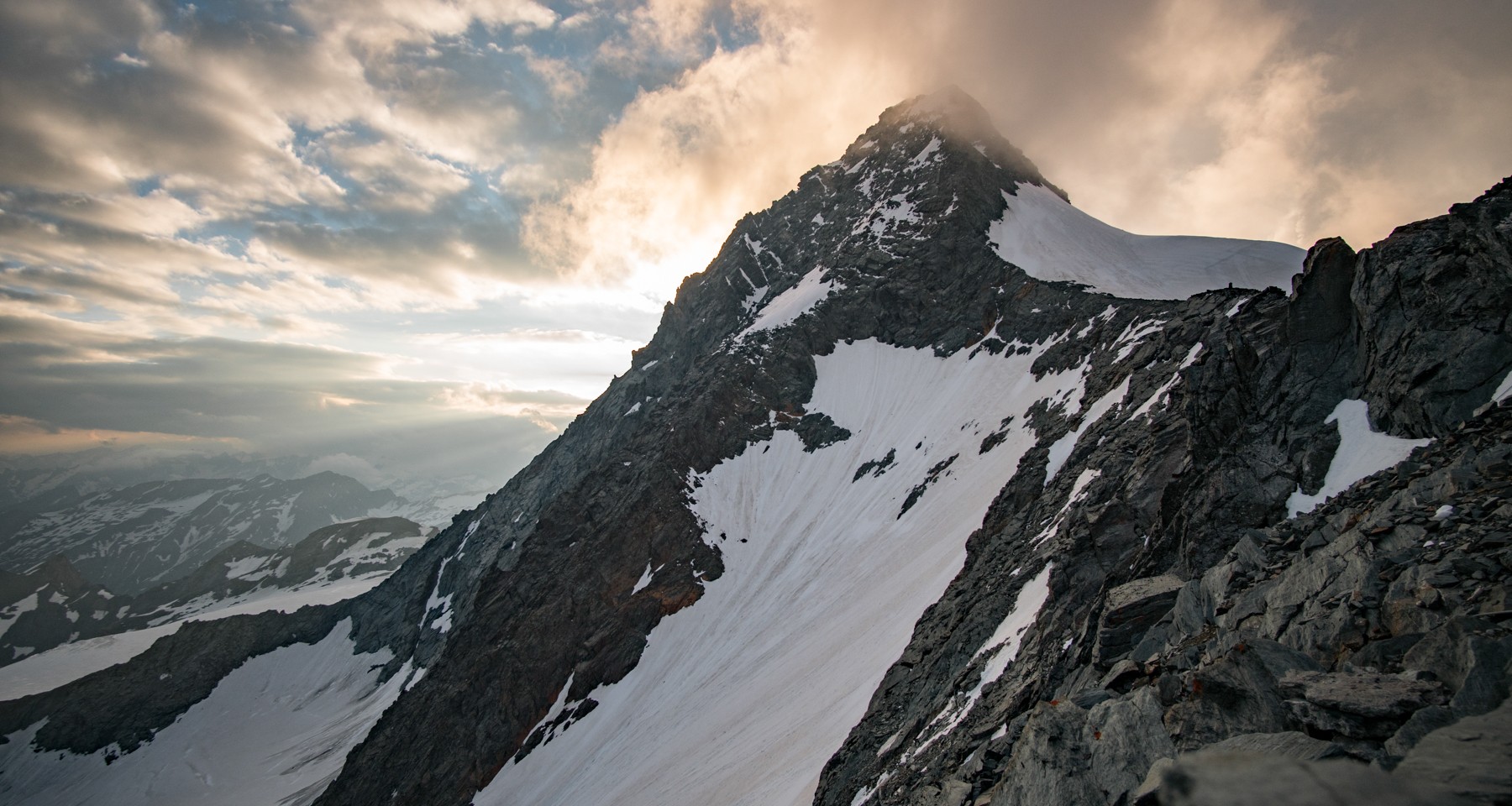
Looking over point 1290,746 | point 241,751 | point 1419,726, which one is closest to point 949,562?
point 1290,746

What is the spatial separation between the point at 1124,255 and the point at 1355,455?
94348 mm

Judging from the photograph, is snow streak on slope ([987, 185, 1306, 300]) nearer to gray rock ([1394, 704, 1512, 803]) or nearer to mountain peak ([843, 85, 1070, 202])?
mountain peak ([843, 85, 1070, 202])

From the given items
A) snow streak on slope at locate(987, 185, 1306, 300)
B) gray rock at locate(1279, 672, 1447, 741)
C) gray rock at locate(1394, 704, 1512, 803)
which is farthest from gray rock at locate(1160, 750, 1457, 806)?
snow streak on slope at locate(987, 185, 1306, 300)

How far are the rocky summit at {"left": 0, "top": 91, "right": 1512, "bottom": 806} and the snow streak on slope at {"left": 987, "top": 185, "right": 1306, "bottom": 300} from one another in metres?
0.80

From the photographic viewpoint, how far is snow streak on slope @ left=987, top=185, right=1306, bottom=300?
83062 mm

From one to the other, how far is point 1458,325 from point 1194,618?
402 inches

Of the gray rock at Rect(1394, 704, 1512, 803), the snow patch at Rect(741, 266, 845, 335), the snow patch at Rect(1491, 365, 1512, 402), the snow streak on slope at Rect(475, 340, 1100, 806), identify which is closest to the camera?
the gray rock at Rect(1394, 704, 1512, 803)

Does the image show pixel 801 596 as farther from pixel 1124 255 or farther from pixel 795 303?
pixel 1124 255

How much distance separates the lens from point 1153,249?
331ft

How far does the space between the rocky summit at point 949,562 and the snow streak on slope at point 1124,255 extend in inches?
31.5

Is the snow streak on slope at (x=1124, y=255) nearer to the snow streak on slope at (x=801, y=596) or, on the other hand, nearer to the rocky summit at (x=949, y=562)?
the rocky summit at (x=949, y=562)

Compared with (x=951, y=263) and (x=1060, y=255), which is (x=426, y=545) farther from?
(x=1060, y=255)

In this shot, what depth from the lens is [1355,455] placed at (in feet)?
49.9

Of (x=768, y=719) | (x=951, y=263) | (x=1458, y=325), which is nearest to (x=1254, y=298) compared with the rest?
(x=1458, y=325)
